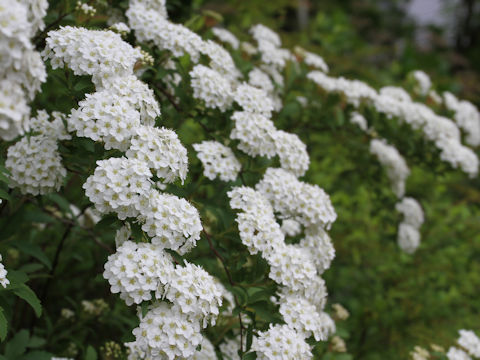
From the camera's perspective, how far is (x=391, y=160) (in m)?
3.42

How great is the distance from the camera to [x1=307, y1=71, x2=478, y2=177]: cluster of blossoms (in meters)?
3.36

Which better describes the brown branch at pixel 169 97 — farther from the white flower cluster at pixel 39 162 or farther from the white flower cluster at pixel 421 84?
the white flower cluster at pixel 421 84

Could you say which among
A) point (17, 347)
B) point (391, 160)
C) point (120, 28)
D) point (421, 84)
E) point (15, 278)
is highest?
point (421, 84)

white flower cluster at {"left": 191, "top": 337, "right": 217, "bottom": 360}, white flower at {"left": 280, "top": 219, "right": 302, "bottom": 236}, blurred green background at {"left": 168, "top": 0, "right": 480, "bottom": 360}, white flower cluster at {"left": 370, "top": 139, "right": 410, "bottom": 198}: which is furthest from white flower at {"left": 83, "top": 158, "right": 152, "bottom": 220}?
white flower cluster at {"left": 370, "top": 139, "right": 410, "bottom": 198}

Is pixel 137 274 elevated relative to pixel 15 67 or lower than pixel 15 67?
lower

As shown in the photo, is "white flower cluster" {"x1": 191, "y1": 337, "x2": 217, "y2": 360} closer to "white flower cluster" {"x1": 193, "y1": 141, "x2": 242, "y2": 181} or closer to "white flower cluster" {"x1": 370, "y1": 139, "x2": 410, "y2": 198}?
"white flower cluster" {"x1": 193, "y1": 141, "x2": 242, "y2": 181}

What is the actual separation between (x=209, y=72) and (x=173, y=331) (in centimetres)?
128

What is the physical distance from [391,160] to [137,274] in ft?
7.51

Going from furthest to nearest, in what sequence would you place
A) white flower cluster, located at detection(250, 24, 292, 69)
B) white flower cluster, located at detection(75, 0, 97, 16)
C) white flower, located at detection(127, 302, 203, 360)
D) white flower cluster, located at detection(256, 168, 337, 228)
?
1. white flower cluster, located at detection(250, 24, 292, 69)
2. white flower cluster, located at detection(256, 168, 337, 228)
3. white flower cluster, located at detection(75, 0, 97, 16)
4. white flower, located at detection(127, 302, 203, 360)

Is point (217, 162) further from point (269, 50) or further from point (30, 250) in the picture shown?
point (269, 50)

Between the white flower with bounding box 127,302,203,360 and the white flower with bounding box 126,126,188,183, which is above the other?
the white flower with bounding box 126,126,188,183

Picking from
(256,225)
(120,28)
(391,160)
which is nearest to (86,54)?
(120,28)

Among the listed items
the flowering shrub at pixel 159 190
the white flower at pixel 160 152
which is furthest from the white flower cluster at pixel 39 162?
the white flower at pixel 160 152

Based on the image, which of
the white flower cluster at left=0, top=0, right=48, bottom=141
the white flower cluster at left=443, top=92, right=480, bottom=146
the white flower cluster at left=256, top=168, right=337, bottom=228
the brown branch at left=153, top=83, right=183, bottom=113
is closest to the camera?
the white flower cluster at left=0, top=0, right=48, bottom=141
